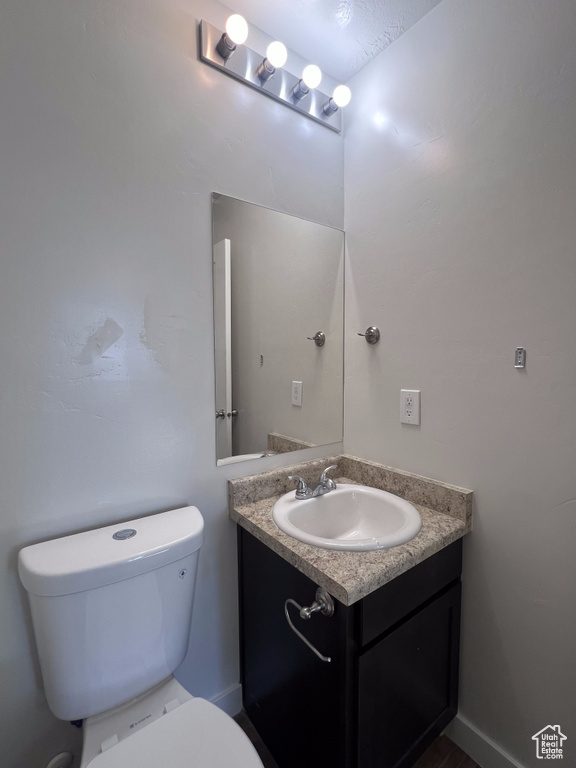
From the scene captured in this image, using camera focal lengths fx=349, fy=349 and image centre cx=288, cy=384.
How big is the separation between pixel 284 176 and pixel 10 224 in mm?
900

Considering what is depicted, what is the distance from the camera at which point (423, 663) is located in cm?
103

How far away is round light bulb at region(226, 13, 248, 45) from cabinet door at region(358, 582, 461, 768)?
175 cm

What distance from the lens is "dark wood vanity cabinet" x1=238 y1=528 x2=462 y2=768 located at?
849mm

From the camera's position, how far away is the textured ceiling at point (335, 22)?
3.72ft

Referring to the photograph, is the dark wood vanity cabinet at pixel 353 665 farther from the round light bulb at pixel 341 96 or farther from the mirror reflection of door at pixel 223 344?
the round light bulb at pixel 341 96

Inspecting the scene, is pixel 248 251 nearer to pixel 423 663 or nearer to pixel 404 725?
pixel 423 663

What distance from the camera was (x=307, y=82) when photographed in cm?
124

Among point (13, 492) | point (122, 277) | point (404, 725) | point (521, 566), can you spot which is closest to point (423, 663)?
point (404, 725)

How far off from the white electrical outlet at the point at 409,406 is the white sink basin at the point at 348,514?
281 millimetres

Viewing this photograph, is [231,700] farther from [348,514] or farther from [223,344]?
[223,344]

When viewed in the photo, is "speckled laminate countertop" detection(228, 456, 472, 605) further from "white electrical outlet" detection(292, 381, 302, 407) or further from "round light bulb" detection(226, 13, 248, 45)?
"round light bulb" detection(226, 13, 248, 45)

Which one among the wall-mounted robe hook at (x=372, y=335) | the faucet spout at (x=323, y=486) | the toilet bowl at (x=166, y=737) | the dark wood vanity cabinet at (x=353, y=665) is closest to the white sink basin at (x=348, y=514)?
the faucet spout at (x=323, y=486)

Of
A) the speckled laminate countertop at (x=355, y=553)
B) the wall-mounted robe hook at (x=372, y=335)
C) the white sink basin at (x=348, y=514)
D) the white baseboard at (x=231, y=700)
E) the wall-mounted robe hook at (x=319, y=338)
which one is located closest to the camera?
the speckled laminate countertop at (x=355, y=553)

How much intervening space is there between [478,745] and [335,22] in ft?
8.00
